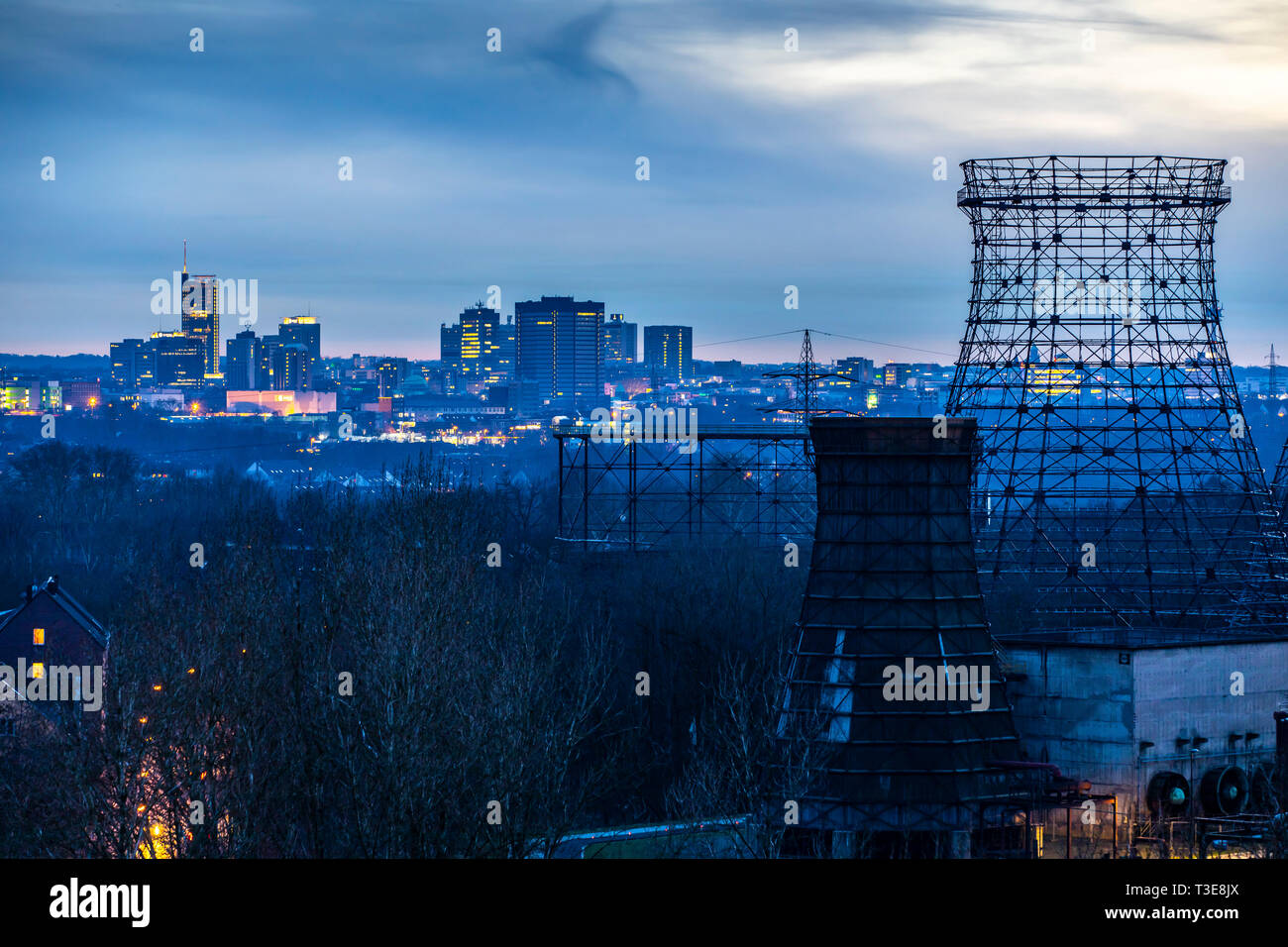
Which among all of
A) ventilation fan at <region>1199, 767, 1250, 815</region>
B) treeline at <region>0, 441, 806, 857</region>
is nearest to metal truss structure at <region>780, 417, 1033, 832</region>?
treeline at <region>0, 441, 806, 857</region>

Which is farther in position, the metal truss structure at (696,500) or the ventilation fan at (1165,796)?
the metal truss structure at (696,500)

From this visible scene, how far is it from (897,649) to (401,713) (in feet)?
31.6

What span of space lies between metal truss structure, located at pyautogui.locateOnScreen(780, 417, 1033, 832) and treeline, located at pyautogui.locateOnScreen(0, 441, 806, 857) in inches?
55.2

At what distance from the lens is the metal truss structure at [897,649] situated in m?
29.6

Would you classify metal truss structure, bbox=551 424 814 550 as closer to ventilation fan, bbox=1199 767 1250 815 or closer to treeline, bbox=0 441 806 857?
treeline, bbox=0 441 806 857

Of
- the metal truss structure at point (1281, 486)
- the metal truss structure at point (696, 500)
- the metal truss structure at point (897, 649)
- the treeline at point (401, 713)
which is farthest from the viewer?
the metal truss structure at point (696, 500)

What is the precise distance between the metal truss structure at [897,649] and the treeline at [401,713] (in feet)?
4.60

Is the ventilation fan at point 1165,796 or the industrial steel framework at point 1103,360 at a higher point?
the industrial steel framework at point 1103,360

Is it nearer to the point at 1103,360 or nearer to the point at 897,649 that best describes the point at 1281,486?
the point at 1103,360

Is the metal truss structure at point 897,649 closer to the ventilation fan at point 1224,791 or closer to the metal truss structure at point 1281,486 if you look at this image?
the ventilation fan at point 1224,791

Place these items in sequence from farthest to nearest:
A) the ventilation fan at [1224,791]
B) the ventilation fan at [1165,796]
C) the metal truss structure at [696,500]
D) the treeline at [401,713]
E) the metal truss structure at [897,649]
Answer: the metal truss structure at [696,500] < the ventilation fan at [1224,791] < the ventilation fan at [1165,796] < the metal truss structure at [897,649] < the treeline at [401,713]

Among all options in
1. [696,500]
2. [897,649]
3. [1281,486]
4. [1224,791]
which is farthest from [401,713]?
[1281,486]

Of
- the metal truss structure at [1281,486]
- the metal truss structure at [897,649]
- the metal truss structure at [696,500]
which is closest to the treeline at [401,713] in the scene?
the metal truss structure at [897,649]

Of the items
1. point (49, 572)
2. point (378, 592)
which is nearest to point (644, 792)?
point (378, 592)
